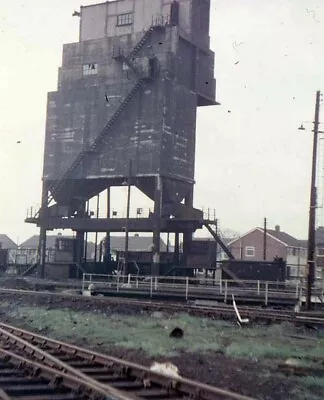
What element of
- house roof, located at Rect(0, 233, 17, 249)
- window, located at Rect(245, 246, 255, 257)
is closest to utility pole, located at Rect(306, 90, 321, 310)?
window, located at Rect(245, 246, 255, 257)

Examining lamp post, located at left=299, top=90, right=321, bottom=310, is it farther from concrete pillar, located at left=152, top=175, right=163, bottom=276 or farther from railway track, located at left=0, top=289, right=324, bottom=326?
concrete pillar, located at left=152, top=175, right=163, bottom=276

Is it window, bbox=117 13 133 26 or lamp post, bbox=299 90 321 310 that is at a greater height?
window, bbox=117 13 133 26

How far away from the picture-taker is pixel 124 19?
53.6 metres

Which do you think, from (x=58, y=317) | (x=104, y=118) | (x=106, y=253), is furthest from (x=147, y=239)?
(x=58, y=317)

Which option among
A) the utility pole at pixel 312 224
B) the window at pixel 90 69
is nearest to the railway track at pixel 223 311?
the utility pole at pixel 312 224

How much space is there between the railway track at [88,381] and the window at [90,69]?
44.7 m

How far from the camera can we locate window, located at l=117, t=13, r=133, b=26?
175ft

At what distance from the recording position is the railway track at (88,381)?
811cm

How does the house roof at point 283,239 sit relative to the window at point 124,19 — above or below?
below

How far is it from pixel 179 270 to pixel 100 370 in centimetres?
3977

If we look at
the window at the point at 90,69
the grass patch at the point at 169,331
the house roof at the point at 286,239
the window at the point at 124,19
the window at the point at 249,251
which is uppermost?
the window at the point at 124,19

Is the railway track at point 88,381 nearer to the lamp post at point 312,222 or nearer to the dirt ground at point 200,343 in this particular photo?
the dirt ground at point 200,343

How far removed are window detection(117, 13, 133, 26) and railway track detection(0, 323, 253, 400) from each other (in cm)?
4618

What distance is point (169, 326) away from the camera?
18.1 metres
